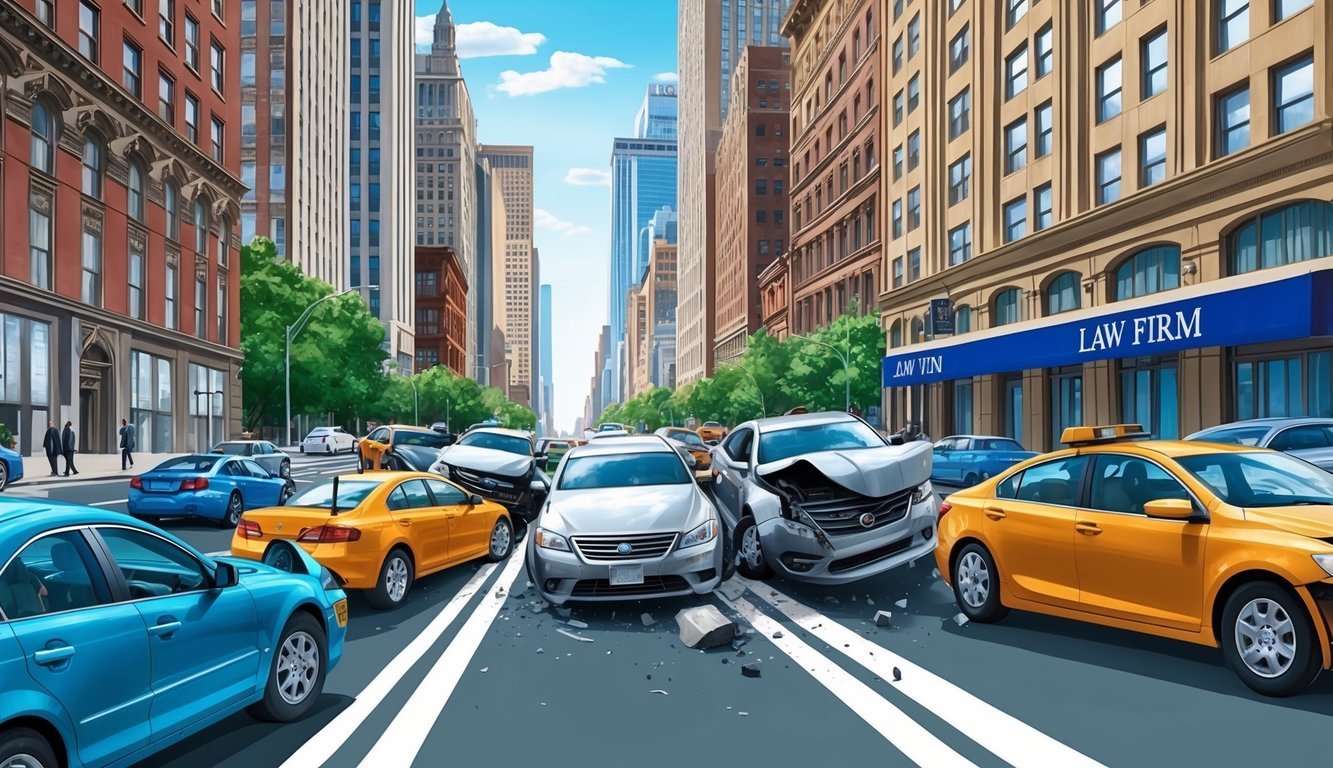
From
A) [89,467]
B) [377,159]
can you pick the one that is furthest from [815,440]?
[377,159]

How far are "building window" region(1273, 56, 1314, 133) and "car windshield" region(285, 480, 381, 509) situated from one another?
2226cm

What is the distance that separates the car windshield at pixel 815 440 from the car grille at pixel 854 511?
58.3 inches

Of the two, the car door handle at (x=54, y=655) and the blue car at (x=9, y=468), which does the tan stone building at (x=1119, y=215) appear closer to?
the car door handle at (x=54, y=655)

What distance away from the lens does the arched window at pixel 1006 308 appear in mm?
35844

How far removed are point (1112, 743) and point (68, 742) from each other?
16.3 ft

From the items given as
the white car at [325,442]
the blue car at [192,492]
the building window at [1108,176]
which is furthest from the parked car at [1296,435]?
the white car at [325,442]

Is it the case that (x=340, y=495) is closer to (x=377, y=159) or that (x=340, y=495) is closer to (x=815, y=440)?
(x=815, y=440)

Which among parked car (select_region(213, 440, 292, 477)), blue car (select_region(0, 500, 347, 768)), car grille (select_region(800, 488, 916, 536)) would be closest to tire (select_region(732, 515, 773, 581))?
car grille (select_region(800, 488, 916, 536))

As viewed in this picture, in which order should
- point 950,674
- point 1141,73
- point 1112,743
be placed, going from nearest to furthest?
point 1112,743 → point 950,674 → point 1141,73

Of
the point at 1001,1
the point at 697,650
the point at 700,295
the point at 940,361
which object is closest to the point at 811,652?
the point at 697,650

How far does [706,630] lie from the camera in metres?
7.63

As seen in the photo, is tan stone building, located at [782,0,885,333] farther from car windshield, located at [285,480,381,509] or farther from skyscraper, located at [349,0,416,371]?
skyscraper, located at [349,0,416,371]

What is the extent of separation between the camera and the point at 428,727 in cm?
557

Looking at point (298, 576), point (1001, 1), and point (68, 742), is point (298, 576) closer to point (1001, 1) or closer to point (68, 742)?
point (68, 742)
